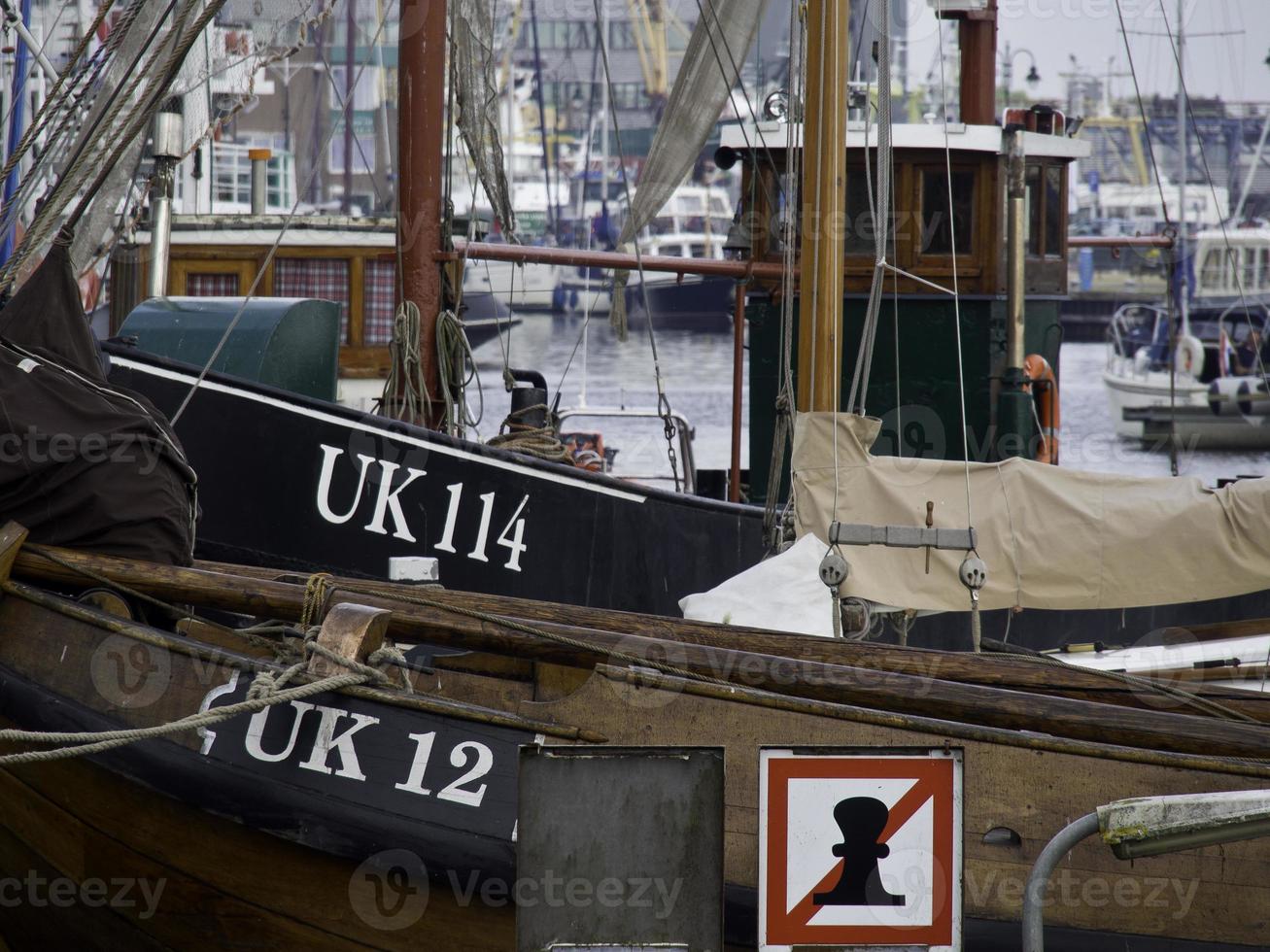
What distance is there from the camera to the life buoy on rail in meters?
9.87

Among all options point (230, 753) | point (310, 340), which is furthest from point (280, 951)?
point (310, 340)

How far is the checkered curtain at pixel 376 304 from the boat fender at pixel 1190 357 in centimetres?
2644

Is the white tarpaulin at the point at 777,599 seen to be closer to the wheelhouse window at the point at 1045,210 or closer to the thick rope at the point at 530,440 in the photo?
the thick rope at the point at 530,440

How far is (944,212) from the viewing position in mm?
9711

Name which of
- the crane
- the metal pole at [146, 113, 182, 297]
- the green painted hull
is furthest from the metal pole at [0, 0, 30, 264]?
the crane

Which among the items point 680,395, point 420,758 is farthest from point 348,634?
point 680,395

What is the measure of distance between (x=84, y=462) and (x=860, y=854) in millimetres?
2597

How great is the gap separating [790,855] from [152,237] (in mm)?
7567

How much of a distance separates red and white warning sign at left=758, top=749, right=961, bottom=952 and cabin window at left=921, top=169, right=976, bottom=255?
7.25 m

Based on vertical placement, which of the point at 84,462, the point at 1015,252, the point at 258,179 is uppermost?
the point at 258,179

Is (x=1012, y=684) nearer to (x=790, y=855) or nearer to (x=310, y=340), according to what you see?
(x=790, y=855)

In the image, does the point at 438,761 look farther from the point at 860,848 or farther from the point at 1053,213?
the point at 1053,213

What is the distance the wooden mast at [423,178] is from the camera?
7.66 metres

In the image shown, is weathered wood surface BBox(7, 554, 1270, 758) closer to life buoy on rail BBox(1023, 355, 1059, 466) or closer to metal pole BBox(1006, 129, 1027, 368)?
metal pole BBox(1006, 129, 1027, 368)
